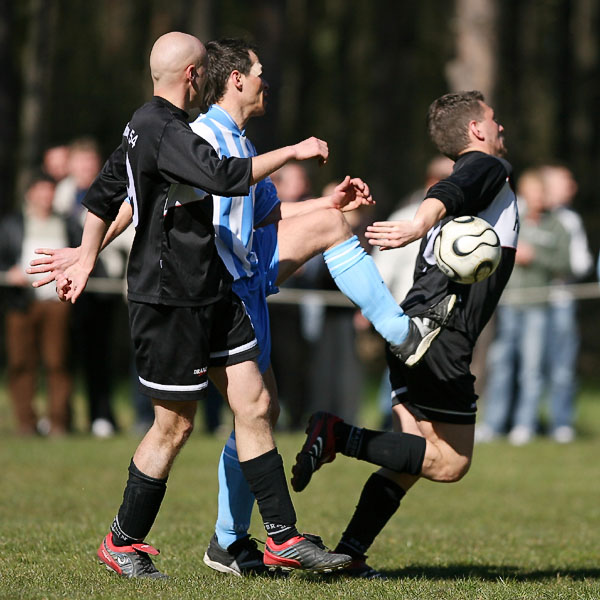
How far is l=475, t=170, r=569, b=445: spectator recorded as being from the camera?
1230cm

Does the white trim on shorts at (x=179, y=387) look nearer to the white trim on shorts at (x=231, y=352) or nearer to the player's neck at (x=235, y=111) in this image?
the white trim on shorts at (x=231, y=352)

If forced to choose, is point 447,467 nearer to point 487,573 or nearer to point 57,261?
point 487,573

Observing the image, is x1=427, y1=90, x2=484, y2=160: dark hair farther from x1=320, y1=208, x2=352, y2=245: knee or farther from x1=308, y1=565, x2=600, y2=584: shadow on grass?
x1=308, y1=565, x2=600, y2=584: shadow on grass

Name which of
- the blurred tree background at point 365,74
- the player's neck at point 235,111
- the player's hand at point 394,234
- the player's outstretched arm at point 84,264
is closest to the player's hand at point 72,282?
the player's outstretched arm at point 84,264

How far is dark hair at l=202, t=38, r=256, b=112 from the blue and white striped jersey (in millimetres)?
84

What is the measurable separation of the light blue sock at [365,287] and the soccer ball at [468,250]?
0.28 m

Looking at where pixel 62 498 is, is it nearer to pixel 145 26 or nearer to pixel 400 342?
pixel 400 342

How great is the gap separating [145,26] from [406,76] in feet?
24.7

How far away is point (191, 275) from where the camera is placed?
4.93 m

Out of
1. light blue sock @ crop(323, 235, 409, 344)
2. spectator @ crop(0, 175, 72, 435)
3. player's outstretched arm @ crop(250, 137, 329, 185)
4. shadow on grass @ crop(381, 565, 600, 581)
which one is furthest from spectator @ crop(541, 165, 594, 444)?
player's outstretched arm @ crop(250, 137, 329, 185)

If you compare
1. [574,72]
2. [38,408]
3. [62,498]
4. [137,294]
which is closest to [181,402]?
[137,294]

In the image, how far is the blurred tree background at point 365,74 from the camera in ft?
82.7

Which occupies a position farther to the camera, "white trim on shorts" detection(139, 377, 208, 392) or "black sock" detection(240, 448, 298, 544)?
"black sock" detection(240, 448, 298, 544)

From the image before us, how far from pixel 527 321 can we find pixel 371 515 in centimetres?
703
